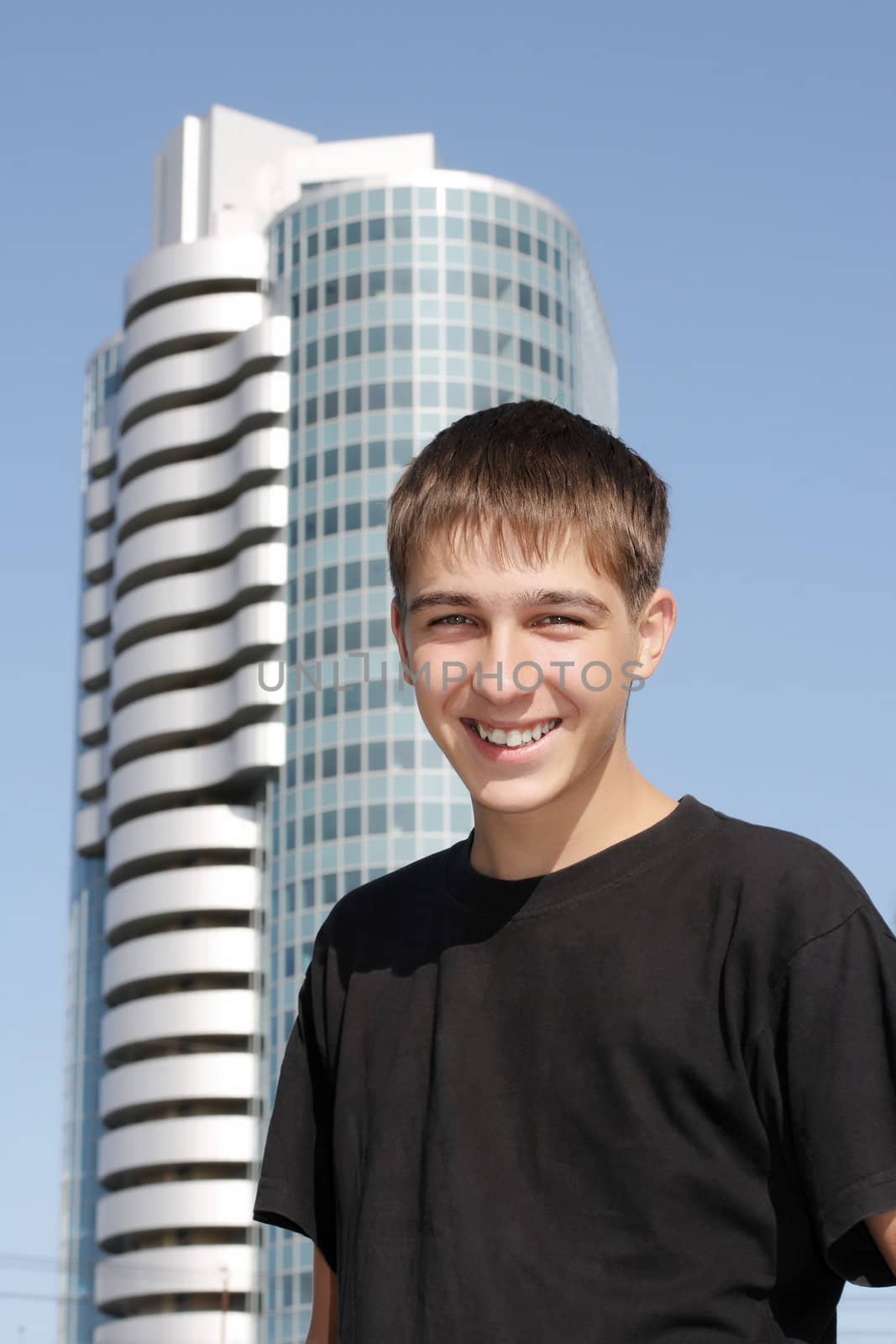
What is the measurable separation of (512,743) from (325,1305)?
41.0 inches

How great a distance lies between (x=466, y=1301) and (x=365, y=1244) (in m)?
0.24

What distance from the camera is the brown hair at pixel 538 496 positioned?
9.91ft

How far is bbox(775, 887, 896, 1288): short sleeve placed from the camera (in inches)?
102

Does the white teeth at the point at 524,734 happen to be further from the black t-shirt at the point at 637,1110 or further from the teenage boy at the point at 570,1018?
the black t-shirt at the point at 637,1110

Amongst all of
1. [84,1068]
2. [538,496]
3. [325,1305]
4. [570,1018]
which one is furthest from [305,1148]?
[84,1068]

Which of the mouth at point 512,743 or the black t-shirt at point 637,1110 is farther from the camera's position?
the mouth at point 512,743

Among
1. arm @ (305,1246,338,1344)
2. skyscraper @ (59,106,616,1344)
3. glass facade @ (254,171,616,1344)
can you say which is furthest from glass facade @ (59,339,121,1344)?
arm @ (305,1246,338,1344)

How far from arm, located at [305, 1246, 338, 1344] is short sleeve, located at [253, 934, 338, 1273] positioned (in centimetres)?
3

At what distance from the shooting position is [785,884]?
9.20ft

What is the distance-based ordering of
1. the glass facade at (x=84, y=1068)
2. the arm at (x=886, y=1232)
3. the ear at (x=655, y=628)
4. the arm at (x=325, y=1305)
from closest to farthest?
the arm at (x=886, y=1232) → the ear at (x=655, y=628) → the arm at (x=325, y=1305) → the glass facade at (x=84, y=1068)

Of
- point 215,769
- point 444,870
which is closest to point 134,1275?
point 215,769

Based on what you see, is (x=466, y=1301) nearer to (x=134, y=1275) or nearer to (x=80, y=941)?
(x=134, y=1275)

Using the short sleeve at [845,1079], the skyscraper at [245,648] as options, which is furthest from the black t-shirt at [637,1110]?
the skyscraper at [245,648]

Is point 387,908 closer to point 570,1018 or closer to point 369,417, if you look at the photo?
point 570,1018
